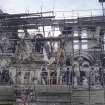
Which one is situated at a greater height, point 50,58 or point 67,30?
point 67,30

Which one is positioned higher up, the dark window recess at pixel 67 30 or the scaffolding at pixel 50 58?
the dark window recess at pixel 67 30

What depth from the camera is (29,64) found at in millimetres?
14883

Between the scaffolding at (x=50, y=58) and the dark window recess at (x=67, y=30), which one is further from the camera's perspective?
the dark window recess at (x=67, y=30)

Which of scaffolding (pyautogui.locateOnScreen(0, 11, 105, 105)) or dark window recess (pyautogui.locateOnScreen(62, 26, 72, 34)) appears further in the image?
dark window recess (pyautogui.locateOnScreen(62, 26, 72, 34))

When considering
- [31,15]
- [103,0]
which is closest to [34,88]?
[31,15]

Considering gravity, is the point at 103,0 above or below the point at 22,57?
above

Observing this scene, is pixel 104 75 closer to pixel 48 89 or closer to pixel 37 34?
pixel 48 89

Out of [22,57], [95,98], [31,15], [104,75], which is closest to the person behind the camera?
[95,98]

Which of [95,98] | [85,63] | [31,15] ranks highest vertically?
[31,15]

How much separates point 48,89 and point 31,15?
444cm

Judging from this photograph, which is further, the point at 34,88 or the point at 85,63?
the point at 85,63

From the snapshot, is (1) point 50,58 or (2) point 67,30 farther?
(2) point 67,30

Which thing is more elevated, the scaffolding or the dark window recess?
the dark window recess

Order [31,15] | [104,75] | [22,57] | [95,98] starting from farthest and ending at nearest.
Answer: [31,15] < [22,57] < [104,75] < [95,98]
